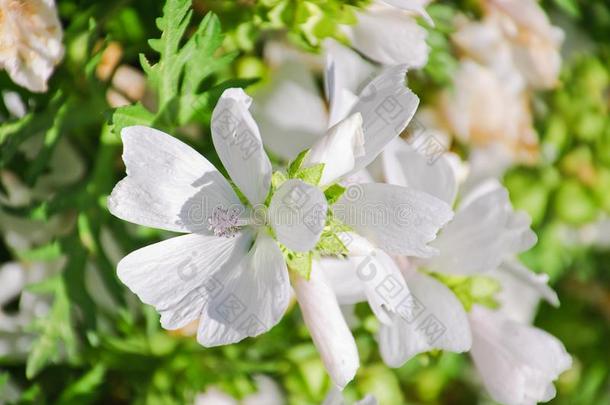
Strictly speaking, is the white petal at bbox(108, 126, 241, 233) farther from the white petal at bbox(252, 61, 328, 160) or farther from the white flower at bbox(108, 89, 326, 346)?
the white petal at bbox(252, 61, 328, 160)

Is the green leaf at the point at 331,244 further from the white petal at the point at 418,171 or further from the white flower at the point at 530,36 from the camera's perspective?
the white flower at the point at 530,36

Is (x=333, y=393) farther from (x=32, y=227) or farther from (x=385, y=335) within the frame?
(x=32, y=227)

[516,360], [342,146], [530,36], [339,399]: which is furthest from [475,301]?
[530,36]

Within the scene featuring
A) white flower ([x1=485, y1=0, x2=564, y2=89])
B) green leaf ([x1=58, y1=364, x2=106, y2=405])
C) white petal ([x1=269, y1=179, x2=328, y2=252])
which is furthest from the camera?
white flower ([x1=485, y1=0, x2=564, y2=89])

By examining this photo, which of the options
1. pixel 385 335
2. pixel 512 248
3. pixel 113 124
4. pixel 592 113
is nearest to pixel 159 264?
pixel 113 124

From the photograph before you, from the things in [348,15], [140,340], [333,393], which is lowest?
[140,340]

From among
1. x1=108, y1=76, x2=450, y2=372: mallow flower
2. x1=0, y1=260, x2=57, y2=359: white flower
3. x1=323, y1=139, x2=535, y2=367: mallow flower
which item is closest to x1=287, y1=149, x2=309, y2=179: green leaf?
x1=108, y1=76, x2=450, y2=372: mallow flower

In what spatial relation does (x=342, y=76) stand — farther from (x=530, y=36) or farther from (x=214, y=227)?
(x=530, y=36)
